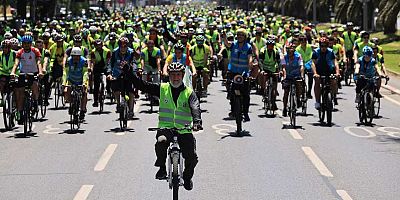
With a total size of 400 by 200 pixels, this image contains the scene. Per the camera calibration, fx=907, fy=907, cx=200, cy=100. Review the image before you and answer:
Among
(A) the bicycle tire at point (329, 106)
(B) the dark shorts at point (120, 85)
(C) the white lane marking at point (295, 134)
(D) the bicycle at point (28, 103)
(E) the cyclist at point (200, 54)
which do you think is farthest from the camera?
(E) the cyclist at point (200, 54)

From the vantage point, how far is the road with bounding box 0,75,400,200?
12.3 meters

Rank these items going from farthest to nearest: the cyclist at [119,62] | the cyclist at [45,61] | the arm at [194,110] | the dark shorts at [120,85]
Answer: the cyclist at [45,61] → the cyclist at [119,62] → the dark shorts at [120,85] → the arm at [194,110]

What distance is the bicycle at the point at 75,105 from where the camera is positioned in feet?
61.9

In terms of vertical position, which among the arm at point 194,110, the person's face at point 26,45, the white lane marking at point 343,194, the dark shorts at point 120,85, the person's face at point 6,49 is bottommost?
the white lane marking at point 343,194

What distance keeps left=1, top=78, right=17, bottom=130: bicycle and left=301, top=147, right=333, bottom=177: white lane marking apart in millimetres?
6424

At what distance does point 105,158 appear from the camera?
15359 millimetres

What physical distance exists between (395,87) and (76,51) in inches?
556

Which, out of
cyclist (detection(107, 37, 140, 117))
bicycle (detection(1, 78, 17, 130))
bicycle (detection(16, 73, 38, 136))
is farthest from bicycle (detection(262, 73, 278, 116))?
bicycle (detection(1, 78, 17, 130))

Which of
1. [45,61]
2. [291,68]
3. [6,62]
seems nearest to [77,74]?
[6,62]

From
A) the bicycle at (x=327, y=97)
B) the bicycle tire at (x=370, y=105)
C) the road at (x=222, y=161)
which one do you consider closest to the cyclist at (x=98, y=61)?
the road at (x=222, y=161)

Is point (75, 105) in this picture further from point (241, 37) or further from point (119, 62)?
point (241, 37)

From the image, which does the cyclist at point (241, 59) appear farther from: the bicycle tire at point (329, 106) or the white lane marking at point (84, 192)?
A: the white lane marking at point (84, 192)

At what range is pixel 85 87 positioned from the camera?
19.3 metres

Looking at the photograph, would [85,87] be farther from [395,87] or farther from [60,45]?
[395,87]
